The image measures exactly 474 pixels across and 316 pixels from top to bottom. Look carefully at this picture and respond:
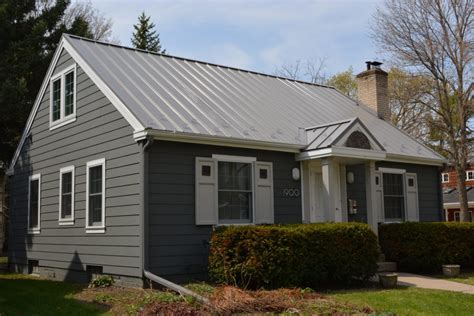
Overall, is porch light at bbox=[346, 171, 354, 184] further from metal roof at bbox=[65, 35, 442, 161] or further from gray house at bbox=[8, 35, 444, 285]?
metal roof at bbox=[65, 35, 442, 161]

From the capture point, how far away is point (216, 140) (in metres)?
11.8

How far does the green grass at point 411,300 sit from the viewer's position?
864 cm

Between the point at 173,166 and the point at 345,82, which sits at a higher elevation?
the point at 345,82

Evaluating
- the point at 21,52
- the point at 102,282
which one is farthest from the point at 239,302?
the point at 21,52

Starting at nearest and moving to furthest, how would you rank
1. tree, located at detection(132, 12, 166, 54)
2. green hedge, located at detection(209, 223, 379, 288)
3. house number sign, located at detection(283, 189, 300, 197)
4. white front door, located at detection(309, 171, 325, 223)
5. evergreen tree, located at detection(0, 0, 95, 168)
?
green hedge, located at detection(209, 223, 379, 288) → house number sign, located at detection(283, 189, 300, 197) → white front door, located at detection(309, 171, 325, 223) → evergreen tree, located at detection(0, 0, 95, 168) → tree, located at detection(132, 12, 166, 54)

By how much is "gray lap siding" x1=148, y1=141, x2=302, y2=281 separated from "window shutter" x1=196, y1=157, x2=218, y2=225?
4.4 inches

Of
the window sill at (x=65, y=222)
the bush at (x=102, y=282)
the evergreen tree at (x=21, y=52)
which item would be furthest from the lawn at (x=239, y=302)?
the evergreen tree at (x=21, y=52)

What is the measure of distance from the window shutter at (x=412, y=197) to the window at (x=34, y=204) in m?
10.7

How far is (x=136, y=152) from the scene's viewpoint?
1125 centimetres

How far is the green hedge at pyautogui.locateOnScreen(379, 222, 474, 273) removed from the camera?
13516 mm

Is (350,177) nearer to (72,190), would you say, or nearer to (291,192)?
(291,192)

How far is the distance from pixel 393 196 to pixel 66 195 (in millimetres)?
9189

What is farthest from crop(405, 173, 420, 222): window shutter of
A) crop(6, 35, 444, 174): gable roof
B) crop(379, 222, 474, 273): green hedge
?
crop(379, 222, 474, 273): green hedge

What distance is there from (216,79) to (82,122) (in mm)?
4130
